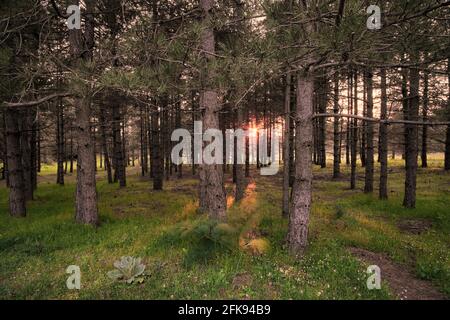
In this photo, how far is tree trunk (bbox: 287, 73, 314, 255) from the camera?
6.27 meters

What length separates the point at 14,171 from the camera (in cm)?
1030

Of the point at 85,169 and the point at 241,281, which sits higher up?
the point at 85,169

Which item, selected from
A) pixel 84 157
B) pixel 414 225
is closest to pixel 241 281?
pixel 84 157

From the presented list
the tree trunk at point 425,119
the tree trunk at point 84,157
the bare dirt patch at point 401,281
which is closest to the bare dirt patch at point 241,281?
the bare dirt patch at point 401,281

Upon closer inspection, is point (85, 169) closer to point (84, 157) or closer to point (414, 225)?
point (84, 157)

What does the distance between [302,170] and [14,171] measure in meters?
9.95

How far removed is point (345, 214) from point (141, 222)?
284 inches

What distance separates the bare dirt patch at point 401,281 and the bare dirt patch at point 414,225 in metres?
3.27

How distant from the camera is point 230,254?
6199 millimetres

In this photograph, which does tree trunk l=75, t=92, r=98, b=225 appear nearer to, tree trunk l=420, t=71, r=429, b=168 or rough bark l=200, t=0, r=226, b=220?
rough bark l=200, t=0, r=226, b=220

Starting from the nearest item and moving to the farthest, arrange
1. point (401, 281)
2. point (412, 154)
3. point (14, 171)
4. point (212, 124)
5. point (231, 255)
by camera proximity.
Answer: point (401, 281) < point (231, 255) < point (212, 124) < point (14, 171) < point (412, 154)

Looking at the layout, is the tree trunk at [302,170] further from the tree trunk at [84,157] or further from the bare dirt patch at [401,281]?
the tree trunk at [84,157]
